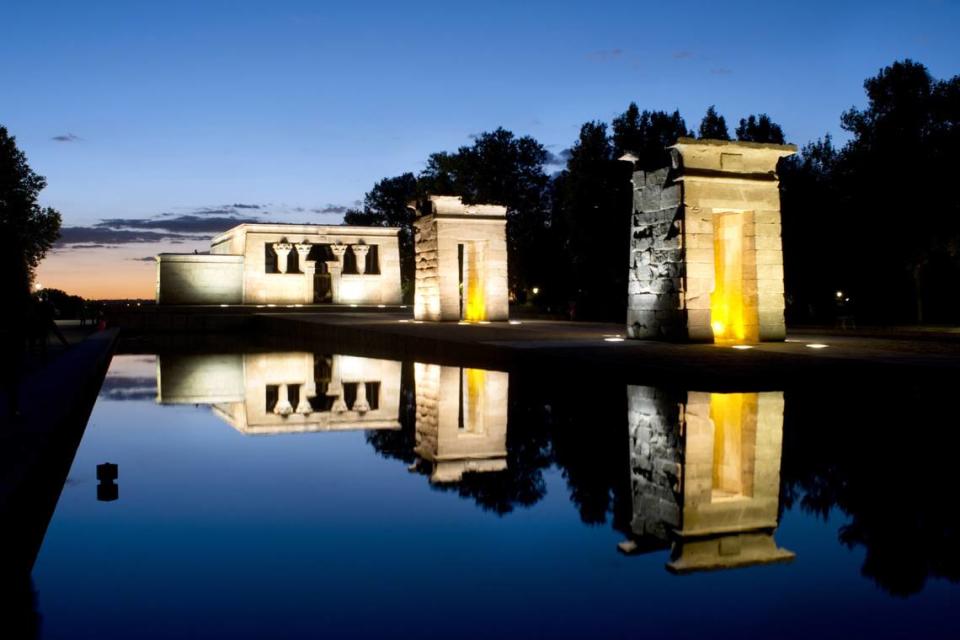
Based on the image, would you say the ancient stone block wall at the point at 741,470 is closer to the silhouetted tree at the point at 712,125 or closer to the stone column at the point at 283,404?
the stone column at the point at 283,404

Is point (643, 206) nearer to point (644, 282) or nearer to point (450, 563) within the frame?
point (644, 282)

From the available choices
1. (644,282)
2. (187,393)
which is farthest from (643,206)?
(187,393)

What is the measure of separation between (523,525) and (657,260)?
11571mm

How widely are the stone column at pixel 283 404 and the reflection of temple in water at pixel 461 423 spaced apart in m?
1.62

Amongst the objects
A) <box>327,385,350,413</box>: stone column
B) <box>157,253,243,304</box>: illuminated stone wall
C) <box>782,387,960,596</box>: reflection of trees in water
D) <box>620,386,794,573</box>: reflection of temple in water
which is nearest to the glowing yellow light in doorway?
<box>327,385,350,413</box>: stone column

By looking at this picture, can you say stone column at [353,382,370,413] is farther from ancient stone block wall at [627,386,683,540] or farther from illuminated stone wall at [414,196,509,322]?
illuminated stone wall at [414,196,509,322]

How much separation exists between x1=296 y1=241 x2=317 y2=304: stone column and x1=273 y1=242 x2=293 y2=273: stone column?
1.78 feet

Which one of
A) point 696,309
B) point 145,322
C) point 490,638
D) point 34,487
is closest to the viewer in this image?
point 490,638

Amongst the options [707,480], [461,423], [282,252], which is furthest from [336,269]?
[707,480]

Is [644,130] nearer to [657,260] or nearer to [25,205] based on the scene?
[657,260]

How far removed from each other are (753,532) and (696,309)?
10891mm

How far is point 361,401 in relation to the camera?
36.7 feet

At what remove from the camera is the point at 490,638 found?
3.16 metres

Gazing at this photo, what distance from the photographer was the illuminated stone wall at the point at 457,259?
82.9ft
